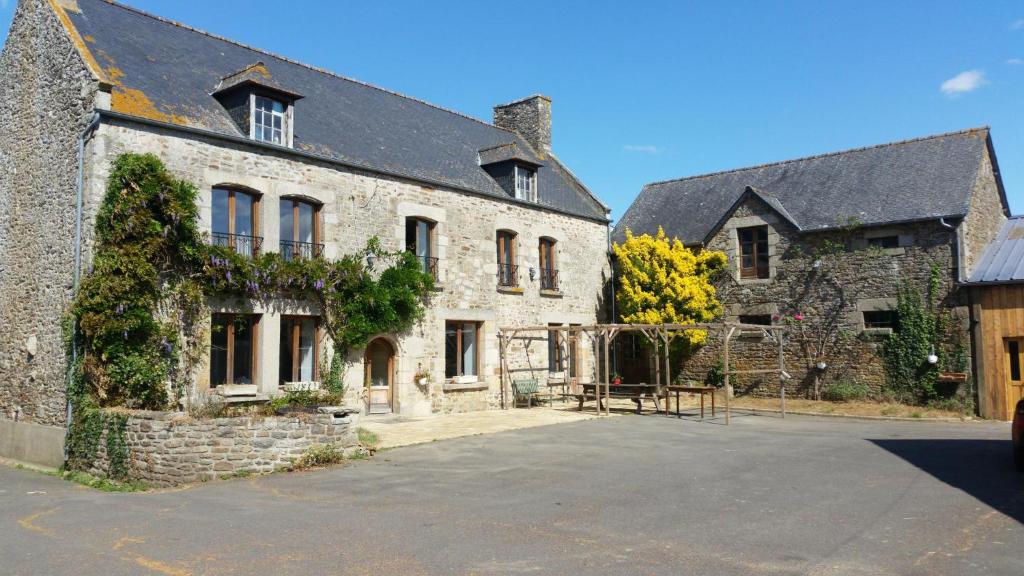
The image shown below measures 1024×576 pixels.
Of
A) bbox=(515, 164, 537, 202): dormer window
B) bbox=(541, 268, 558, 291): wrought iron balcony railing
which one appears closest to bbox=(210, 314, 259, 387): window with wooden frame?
bbox=(515, 164, 537, 202): dormer window

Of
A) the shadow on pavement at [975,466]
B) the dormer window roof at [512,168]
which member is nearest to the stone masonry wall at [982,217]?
the shadow on pavement at [975,466]

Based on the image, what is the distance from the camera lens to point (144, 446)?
989 centimetres

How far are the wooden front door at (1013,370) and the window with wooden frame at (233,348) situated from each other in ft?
47.9

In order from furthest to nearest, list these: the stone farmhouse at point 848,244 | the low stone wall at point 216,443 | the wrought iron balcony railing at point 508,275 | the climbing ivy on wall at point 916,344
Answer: the wrought iron balcony railing at point 508,275, the stone farmhouse at point 848,244, the climbing ivy on wall at point 916,344, the low stone wall at point 216,443

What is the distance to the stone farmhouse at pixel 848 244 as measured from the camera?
16.1 metres

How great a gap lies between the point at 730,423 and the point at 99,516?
35.4 ft

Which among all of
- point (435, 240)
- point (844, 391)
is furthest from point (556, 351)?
point (844, 391)

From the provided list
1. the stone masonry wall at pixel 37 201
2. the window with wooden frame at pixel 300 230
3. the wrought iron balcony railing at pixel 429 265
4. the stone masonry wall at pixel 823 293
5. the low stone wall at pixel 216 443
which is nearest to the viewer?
the low stone wall at pixel 216 443

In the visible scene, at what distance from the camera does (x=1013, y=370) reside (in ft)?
49.5

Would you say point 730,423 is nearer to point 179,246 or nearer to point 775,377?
point 775,377

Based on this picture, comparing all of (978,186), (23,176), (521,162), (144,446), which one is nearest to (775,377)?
(978,186)

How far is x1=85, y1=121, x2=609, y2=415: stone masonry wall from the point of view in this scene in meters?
12.1

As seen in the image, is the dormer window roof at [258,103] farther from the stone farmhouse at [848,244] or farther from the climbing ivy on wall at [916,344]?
the climbing ivy on wall at [916,344]

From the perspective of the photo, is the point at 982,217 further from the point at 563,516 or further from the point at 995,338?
the point at 563,516
